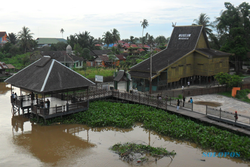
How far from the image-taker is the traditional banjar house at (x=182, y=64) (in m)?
35.7

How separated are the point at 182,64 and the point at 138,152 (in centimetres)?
2471

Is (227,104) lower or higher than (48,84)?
lower

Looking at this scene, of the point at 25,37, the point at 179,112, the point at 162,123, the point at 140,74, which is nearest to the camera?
the point at 162,123

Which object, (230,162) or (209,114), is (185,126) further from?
(230,162)

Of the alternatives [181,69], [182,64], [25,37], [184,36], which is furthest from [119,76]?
[25,37]

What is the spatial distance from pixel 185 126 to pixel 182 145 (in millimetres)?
2459

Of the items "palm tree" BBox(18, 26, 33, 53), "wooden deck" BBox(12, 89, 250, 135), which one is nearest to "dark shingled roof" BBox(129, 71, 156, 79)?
"wooden deck" BBox(12, 89, 250, 135)

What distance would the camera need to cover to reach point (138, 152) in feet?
54.5

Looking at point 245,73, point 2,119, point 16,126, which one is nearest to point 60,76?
point 16,126

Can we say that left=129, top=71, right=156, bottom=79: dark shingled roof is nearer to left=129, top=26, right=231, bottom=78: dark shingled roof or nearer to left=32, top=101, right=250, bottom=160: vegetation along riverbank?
left=129, top=26, right=231, bottom=78: dark shingled roof

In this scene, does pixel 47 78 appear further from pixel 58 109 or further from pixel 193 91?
pixel 193 91

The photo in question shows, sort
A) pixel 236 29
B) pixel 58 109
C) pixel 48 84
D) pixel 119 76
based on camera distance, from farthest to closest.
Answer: pixel 236 29, pixel 119 76, pixel 58 109, pixel 48 84

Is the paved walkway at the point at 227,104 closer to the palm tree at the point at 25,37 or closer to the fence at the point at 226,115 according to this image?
the fence at the point at 226,115

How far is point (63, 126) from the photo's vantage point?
74.5 ft
